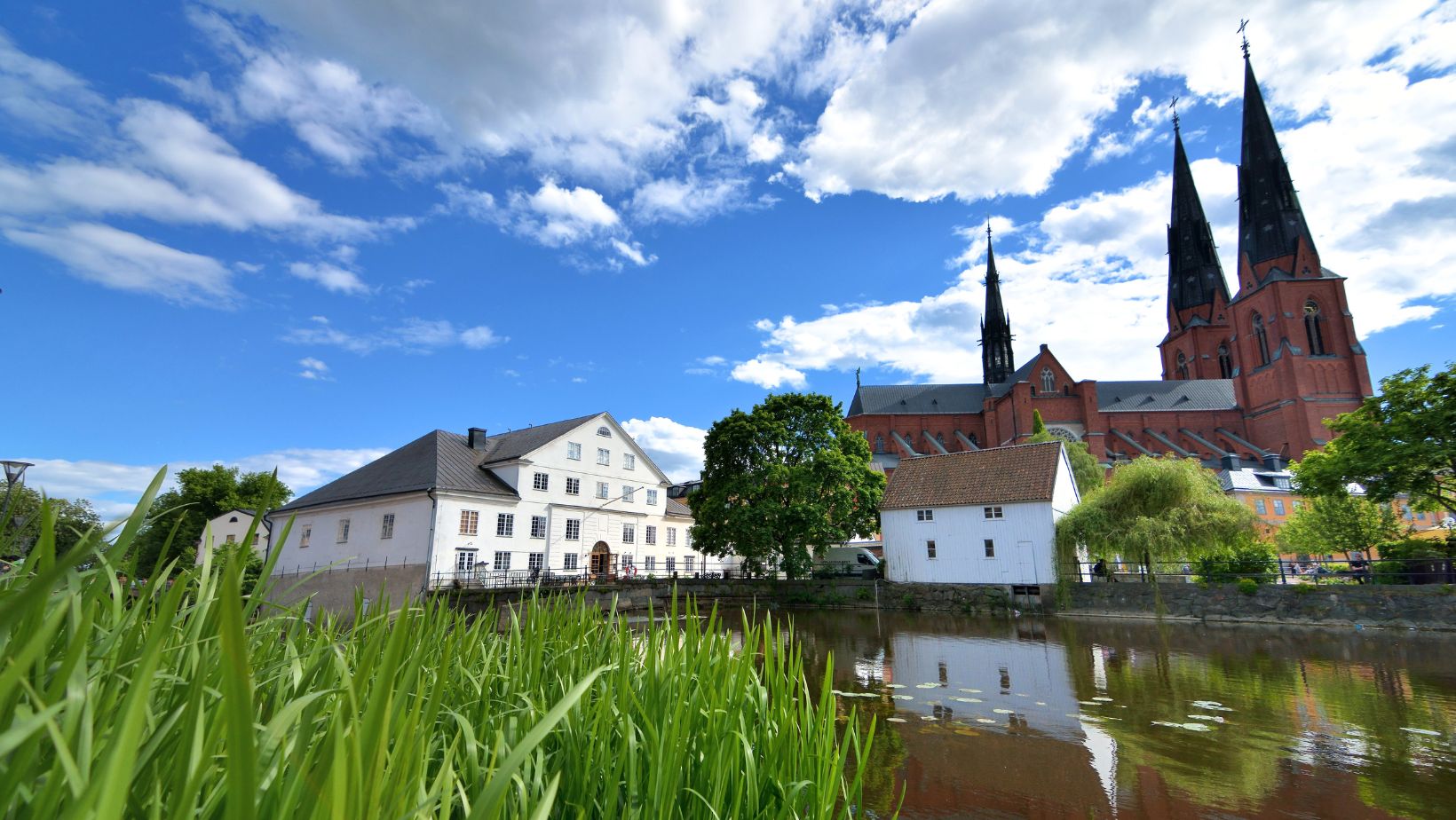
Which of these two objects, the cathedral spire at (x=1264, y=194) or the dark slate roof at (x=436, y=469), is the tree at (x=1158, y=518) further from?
the cathedral spire at (x=1264, y=194)

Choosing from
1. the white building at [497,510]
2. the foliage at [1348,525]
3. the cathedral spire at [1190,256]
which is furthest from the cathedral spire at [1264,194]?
the white building at [497,510]

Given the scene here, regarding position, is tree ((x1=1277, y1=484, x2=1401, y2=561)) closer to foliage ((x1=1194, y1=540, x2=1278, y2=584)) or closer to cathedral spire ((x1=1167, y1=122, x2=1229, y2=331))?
foliage ((x1=1194, y1=540, x2=1278, y2=584))

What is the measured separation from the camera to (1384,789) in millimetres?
6664

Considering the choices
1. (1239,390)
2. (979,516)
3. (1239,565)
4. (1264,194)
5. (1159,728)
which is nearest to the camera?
(1159,728)

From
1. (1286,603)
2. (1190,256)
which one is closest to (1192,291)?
(1190,256)

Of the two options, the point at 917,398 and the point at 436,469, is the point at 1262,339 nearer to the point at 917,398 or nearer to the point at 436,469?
the point at 917,398

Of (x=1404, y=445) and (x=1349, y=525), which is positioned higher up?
(x=1404, y=445)

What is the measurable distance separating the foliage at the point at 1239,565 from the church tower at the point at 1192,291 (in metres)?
66.7

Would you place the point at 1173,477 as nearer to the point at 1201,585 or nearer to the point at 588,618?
the point at 1201,585

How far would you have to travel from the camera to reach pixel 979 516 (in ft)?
99.6

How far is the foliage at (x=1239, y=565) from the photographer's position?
23.1 metres

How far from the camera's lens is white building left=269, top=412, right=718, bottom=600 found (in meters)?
30.1

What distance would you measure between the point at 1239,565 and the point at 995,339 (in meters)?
67.0

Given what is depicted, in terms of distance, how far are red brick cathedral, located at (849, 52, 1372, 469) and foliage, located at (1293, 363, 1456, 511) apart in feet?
129
